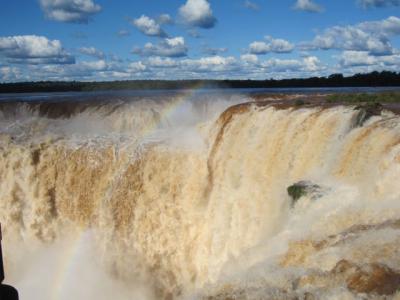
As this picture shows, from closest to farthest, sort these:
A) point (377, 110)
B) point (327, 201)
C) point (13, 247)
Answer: point (327, 201) → point (377, 110) → point (13, 247)

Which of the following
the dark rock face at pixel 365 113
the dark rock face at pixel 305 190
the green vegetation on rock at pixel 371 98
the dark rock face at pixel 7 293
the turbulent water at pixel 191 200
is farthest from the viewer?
the green vegetation on rock at pixel 371 98

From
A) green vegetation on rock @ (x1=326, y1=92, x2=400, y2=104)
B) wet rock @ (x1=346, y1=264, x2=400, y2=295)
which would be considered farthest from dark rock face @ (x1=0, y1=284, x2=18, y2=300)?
green vegetation on rock @ (x1=326, y1=92, x2=400, y2=104)

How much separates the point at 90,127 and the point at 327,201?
1645 centimetres

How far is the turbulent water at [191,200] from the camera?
9.02 metres

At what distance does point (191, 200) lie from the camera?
601 inches


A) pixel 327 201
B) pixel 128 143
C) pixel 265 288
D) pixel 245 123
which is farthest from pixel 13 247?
pixel 265 288

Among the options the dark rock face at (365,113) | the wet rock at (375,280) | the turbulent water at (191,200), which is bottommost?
the turbulent water at (191,200)

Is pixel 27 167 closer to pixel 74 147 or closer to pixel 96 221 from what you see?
pixel 74 147

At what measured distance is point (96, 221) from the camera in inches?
642

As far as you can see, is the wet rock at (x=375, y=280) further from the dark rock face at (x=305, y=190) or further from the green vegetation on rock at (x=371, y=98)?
the green vegetation on rock at (x=371, y=98)

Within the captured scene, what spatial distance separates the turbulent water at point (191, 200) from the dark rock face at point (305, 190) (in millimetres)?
57

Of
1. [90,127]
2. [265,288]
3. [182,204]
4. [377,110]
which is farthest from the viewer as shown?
[90,127]

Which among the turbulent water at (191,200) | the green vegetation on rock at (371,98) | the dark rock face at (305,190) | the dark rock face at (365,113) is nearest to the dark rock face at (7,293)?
the turbulent water at (191,200)

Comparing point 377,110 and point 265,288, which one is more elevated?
point 377,110
